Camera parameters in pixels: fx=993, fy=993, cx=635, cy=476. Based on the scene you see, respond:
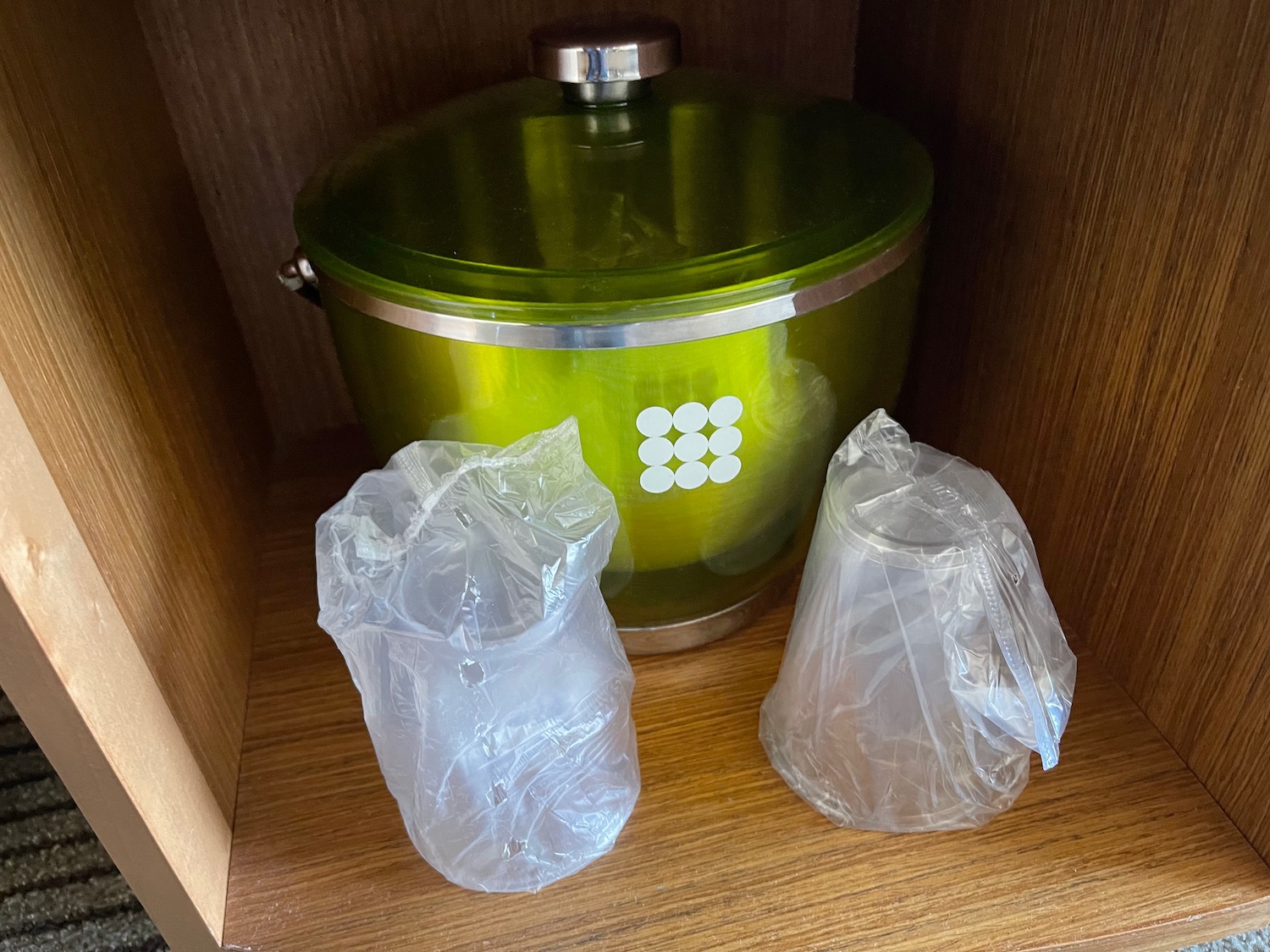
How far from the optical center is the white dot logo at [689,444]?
1.33 ft

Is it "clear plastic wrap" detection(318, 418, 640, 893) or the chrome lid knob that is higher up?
the chrome lid knob

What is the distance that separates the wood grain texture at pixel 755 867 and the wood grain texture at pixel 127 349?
0.05m

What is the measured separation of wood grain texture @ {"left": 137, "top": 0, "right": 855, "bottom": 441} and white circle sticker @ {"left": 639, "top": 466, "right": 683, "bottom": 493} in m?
0.30

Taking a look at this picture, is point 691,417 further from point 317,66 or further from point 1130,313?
point 317,66

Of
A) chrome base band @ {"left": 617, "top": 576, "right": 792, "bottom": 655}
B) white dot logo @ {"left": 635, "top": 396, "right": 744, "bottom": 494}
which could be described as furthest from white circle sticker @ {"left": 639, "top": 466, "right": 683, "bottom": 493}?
chrome base band @ {"left": 617, "top": 576, "right": 792, "bottom": 655}

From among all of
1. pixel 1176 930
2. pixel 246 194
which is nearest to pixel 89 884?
pixel 246 194

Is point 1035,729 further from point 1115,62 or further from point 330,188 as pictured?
point 330,188

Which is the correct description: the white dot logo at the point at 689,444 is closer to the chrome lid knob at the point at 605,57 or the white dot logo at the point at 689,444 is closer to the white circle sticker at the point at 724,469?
the white circle sticker at the point at 724,469

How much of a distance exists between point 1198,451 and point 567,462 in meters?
0.26

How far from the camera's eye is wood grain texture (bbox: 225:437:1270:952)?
41 cm

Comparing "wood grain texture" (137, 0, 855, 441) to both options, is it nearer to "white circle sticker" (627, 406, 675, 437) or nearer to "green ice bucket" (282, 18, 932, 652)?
"green ice bucket" (282, 18, 932, 652)

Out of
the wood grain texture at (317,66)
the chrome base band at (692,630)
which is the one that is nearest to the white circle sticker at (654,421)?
the chrome base band at (692,630)

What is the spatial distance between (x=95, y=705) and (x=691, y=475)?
0.78 ft

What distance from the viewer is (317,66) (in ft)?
1.93
